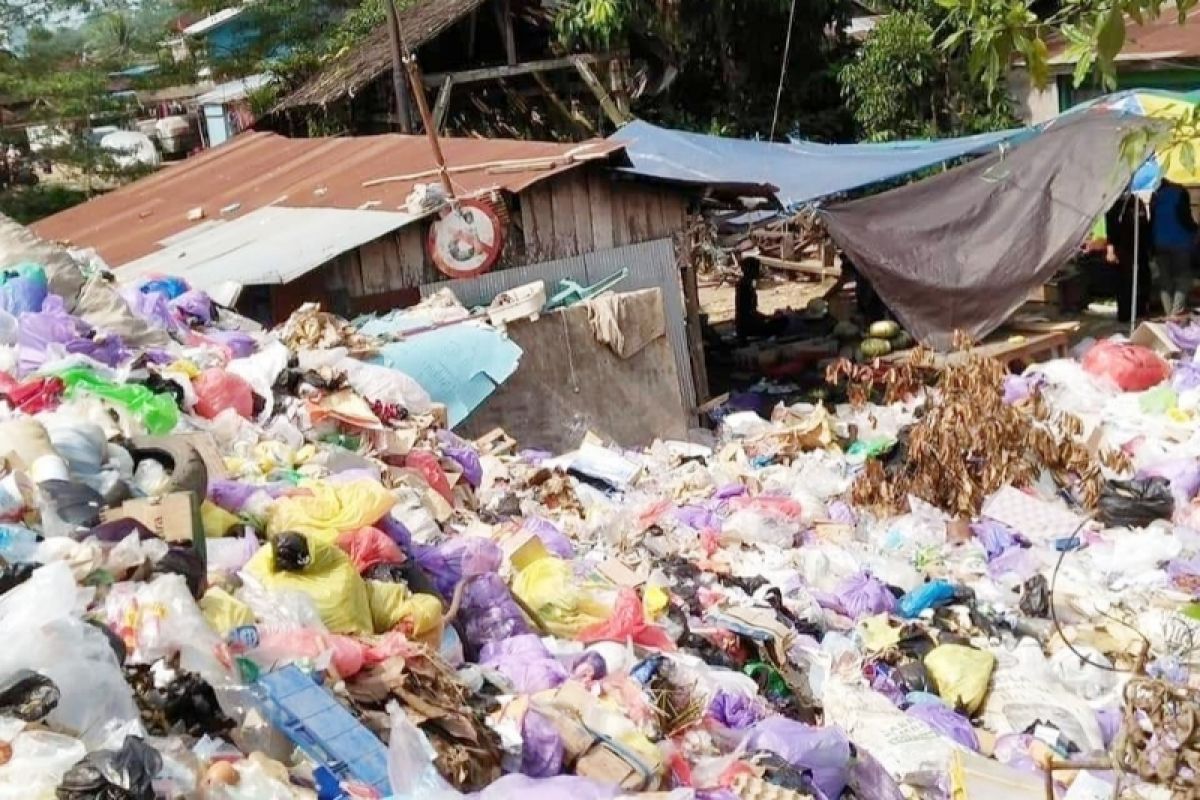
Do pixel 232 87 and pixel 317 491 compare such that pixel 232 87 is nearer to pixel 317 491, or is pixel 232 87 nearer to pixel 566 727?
pixel 317 491

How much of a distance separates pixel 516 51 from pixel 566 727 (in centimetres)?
1439

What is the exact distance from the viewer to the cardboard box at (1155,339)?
9375 mm

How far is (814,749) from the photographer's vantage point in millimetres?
4309

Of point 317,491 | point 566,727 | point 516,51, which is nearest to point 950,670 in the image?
point 566,727

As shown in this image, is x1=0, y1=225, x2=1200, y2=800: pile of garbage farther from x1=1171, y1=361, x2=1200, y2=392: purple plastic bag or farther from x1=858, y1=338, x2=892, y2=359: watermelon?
x1=858, y1=338, x2=892, y2=359: watermelon

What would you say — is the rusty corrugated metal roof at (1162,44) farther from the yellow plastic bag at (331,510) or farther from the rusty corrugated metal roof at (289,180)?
the yellow plastic bag at (331,510)

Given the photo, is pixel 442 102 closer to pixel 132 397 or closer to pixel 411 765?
pixel 132 397

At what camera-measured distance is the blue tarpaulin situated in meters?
10.9

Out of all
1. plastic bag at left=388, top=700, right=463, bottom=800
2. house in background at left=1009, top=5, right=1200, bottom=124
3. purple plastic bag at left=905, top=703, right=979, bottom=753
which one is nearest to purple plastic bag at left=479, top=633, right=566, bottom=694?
plastic bag at left=388, top=700, right=463, bottom=800

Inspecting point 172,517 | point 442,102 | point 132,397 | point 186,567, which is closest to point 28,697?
point 186,567

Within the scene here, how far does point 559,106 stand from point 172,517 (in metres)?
13.2

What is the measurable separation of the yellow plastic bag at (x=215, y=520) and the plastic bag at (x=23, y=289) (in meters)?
2.43

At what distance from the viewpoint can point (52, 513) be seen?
4566mm

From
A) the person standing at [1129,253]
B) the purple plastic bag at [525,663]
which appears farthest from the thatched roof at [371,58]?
the purple plastic bag at [525,663]
